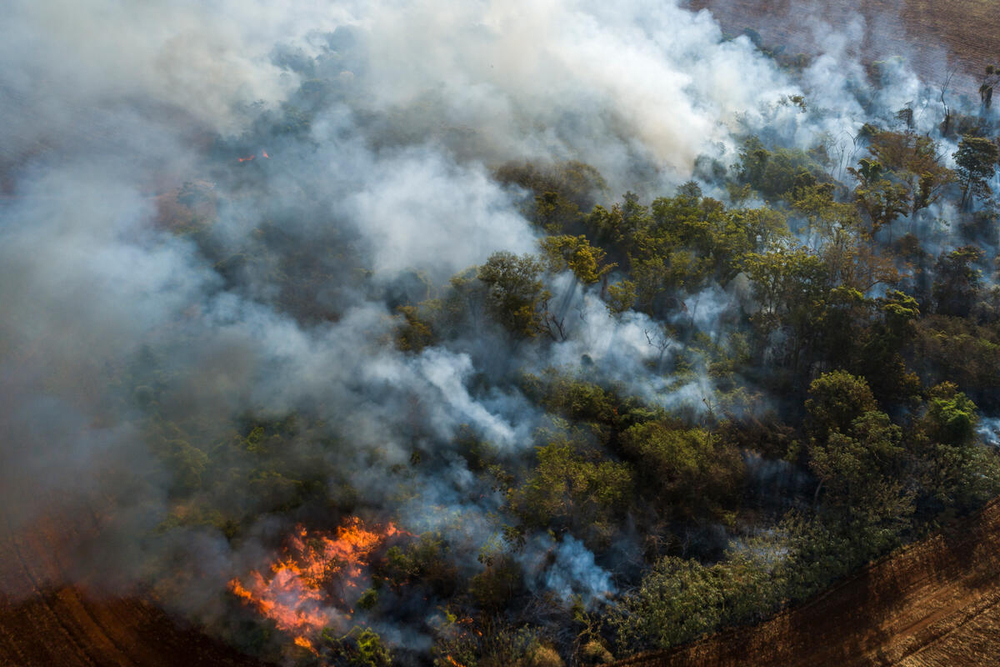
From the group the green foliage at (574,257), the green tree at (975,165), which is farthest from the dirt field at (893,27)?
the green foliage at (574,257)

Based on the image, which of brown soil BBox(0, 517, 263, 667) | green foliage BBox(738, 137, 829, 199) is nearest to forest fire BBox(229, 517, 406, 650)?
brown soil BBox(0, 517, 263, 667)

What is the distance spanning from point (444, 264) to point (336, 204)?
728 cm

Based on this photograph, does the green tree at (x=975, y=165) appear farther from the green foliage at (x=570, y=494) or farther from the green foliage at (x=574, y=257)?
Result: the green foliage at (x=570, y=494)

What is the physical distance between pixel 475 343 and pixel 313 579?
35.0 ft

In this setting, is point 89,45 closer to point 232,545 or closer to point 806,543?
point 232,545

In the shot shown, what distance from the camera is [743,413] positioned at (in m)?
24.0

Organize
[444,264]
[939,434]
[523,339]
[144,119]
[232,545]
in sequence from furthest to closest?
[144,119] < [444,264] < [523,339] < [939,434] < [232,545]

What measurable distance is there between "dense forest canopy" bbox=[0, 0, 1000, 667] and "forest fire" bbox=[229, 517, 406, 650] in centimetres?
12

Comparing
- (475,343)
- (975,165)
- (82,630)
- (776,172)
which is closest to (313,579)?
(82,630)

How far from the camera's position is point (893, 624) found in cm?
1972

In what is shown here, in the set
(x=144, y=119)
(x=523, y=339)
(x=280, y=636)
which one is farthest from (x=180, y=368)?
(x=144, y=119)

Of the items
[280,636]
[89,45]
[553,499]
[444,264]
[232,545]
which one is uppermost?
[89,45]

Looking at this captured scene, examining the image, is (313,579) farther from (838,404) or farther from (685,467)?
(838,404)

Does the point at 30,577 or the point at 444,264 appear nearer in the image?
the point at 30,577
